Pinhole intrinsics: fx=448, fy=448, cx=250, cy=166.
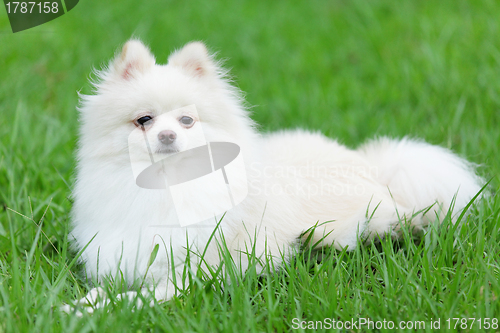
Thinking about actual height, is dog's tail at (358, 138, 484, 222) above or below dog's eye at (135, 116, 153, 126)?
below

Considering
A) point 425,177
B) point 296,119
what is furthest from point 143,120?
point 296,119

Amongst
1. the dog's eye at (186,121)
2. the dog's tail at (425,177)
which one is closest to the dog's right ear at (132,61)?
the dog's eye at (186,121)

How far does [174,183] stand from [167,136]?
245 millimetres

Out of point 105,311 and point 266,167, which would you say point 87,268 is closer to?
point 105,311

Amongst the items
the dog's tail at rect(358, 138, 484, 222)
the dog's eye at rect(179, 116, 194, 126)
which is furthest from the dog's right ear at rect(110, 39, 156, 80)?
the dog's tail at rect(358, 138, 484, 222)

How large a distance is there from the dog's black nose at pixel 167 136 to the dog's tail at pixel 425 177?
1.43m

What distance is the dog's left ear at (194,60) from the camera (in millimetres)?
2201

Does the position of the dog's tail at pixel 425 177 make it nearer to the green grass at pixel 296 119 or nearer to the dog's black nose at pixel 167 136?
the green grass at pixel 296 119

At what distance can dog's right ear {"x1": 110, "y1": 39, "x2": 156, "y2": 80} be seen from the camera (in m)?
2.12

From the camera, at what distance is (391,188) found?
2754 mm

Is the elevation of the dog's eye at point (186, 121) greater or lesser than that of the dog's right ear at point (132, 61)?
lesser

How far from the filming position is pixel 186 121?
2.05 metres

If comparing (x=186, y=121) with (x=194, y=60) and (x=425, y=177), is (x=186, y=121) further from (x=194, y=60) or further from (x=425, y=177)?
(x=425, y=177)

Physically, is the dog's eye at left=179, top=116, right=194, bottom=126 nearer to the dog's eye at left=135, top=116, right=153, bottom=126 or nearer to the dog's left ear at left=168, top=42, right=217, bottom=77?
the dog's eye at left=135, top=116, right=153, bottom=126
